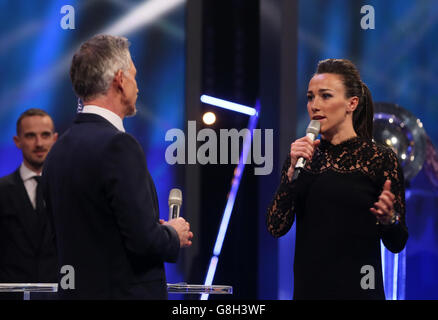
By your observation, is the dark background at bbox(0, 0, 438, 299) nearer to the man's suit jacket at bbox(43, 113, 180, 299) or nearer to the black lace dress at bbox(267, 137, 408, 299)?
the black lace dress at bbox(267, 137, 408, 299)

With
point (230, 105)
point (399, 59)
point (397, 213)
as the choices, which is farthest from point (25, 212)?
point (399, 59)

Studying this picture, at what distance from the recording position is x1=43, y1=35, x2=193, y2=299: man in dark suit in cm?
191

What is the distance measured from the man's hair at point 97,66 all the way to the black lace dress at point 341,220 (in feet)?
2.79

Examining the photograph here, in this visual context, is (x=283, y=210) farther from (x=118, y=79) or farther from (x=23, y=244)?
(x=23, y=244)

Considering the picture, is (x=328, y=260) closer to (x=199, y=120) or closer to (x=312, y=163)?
(x=312, y=163)

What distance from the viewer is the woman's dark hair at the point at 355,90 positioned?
2615mm

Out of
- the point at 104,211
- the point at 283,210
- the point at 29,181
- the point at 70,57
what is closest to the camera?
the point at 104,211

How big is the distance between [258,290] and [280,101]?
4.56ft

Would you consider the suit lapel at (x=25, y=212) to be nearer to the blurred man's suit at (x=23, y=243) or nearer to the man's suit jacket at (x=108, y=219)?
the blurred man's suit at (x=23, y=243)

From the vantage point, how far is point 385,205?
2.28m

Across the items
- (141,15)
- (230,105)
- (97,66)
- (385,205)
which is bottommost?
(385,205)

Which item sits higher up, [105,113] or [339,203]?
[105,113]

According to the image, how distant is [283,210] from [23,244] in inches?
64.8
